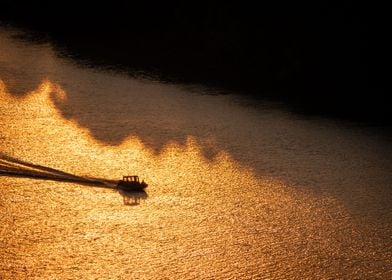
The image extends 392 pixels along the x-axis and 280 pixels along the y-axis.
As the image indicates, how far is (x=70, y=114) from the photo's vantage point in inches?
422

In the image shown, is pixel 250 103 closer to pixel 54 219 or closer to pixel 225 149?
pixel 225 149

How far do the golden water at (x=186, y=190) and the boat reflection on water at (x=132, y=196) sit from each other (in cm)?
4

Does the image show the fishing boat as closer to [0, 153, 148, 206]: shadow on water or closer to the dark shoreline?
[0, 153, 148, 206]: shadow on water

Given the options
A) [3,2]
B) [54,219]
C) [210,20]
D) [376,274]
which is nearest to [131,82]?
[210,20]

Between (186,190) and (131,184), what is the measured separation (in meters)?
0.63

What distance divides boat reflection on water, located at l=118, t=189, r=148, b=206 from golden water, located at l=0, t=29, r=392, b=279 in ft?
0.12

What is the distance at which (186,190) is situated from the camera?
8352 millimetres

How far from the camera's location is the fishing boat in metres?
8.07

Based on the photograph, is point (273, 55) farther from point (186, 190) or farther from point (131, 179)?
point (131, 179)

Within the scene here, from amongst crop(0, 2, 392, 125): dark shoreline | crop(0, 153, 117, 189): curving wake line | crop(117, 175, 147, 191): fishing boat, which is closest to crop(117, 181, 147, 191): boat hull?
crop(117, 175, 147, 191): fishing boat

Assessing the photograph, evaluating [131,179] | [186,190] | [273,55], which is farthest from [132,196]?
[273,55]

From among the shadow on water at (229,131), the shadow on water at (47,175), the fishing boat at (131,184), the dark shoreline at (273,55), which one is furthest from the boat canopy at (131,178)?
the dark shoreline at (273,55)

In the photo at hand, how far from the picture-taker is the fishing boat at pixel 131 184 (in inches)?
318

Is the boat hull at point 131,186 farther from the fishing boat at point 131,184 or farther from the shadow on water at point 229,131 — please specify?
the shadow on water at point 229,131
